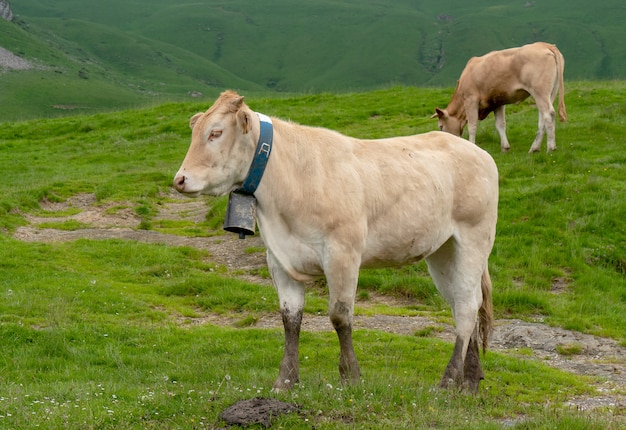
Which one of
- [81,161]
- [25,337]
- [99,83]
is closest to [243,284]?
[25,337]

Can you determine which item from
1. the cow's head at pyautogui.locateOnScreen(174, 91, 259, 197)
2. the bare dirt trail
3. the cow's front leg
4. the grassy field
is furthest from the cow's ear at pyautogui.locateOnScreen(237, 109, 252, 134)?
the bare dirt trail

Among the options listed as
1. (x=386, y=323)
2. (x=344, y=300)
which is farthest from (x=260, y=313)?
(x=344, y=300)

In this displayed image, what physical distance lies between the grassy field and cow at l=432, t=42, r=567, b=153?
921mm

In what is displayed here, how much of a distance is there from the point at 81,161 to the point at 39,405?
25221 mm

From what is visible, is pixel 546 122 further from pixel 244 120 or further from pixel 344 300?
pixel 244 120

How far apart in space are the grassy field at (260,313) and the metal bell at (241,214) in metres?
1.43

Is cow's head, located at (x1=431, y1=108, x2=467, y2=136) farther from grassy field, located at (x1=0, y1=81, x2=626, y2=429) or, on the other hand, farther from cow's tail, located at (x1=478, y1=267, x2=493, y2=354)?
cow's tail, located at (x1=478, y1=267, x2=493, y2=354)

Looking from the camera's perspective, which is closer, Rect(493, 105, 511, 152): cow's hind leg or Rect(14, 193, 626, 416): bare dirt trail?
Rect(14, 193, 626, 416): bare dirt trail

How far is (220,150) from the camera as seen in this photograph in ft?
23.8

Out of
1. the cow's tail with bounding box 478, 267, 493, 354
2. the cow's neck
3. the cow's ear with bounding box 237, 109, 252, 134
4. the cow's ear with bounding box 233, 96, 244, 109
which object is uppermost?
the cow's ear with bounding box 233, 96, 244, 109

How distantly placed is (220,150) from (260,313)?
20.0 ft

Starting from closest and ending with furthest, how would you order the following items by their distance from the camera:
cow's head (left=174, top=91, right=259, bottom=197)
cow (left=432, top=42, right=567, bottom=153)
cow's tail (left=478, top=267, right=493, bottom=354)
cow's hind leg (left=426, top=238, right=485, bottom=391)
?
cow's head (left=174, top=91, right=259, bottom=197) → cow's hind leg (left=426, top=238, right=485, bottom=391) → cow's tail (left=478, top=267, right=493, bottom=354) → cow (left=432, top=42, right=567, bottom=153)

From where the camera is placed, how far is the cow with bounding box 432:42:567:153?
834 inches

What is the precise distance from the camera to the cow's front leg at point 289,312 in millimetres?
7553
